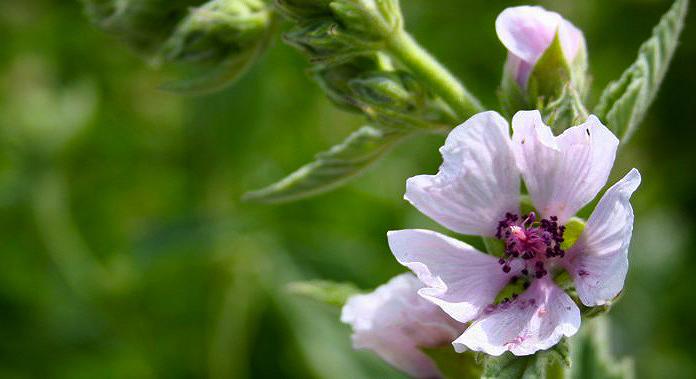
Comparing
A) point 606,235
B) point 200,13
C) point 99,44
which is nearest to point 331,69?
point 200,13

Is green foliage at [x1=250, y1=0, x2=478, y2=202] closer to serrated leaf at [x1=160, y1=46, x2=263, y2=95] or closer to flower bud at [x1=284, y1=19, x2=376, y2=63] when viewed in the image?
flower bud at [x1=284, y1=19, x2=376, y2=63]

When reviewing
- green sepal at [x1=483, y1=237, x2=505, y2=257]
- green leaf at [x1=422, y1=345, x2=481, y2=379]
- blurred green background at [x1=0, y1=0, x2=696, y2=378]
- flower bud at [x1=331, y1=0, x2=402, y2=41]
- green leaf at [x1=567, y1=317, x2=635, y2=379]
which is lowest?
blurred green background at [x1=0, y1=0, x2=696, y2=378]

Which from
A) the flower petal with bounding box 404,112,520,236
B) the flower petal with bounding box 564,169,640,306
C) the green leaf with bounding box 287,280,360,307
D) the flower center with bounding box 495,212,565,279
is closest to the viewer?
the flower petal with bounding box 564,169,640,306

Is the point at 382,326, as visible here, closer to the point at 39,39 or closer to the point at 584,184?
the point at 584,184

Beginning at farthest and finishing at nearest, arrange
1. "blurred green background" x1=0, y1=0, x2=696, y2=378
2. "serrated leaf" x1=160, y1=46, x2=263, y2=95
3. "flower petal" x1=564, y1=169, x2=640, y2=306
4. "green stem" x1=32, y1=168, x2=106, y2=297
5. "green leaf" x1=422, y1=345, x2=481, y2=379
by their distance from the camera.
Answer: "green stem" x1=32, y1=168, x2=106, y2=297, "blurred green background" x1=0, y1=0, x2=696, y2=378, "serrated leaf" x1=160, y1=46, x2=263, y2=95, "green leaf" x1=422, y1=345, x2=481, y2=379, "flower petal" x1=564, y1=169, x2=640, y2=306

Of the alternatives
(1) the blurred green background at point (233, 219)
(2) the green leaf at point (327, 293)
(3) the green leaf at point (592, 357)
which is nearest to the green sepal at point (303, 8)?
(2) the green leaf at point (327, 293)

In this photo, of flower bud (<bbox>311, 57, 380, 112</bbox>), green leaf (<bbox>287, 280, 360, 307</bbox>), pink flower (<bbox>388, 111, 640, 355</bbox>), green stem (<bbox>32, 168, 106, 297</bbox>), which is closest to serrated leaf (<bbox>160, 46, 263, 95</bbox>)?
flower bud (<bbox>311, 57, 380, 112</bbox>)

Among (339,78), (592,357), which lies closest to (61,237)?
(339,78)
